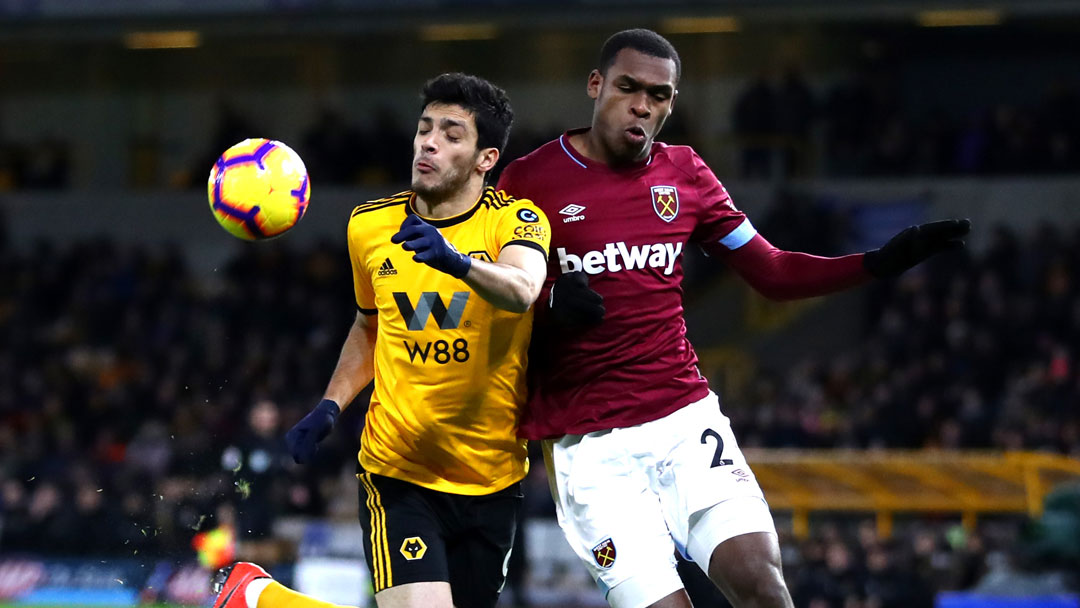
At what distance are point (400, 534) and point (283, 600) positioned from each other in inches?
32.6

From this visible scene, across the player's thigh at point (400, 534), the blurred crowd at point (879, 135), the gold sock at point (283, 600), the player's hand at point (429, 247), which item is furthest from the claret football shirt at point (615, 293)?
the blurred crowd at point (879, 135)

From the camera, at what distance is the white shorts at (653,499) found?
5086 millimetres

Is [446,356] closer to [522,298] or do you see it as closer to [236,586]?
[522,298]

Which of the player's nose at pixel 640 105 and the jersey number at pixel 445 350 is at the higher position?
the player's nose at pixel 640 105

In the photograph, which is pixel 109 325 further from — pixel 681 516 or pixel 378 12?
pixel 681 516

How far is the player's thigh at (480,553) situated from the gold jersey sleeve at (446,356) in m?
0.08

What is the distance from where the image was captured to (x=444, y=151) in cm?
517

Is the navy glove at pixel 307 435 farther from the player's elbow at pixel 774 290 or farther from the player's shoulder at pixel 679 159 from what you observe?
the player's elbow at pixel 774 290

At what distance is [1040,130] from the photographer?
20.6 meters

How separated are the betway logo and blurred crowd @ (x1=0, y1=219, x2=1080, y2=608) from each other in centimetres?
702

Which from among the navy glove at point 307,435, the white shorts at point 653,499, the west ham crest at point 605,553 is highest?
the navy glove at point 307,435

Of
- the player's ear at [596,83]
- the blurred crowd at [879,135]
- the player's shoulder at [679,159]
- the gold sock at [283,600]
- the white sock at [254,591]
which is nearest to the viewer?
the player's ear at [596,83]

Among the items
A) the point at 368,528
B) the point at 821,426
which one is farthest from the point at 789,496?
the point at 368,528

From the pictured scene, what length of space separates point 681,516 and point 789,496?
31.7ft
